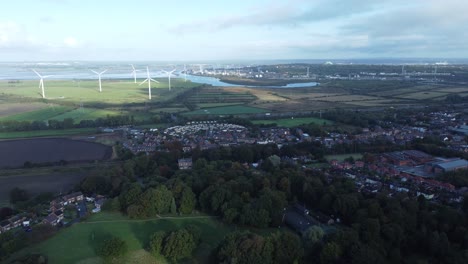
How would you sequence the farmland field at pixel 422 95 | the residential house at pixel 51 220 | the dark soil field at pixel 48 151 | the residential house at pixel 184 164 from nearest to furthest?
the residential house at pixel 51 220 < the residential house at pixel 184 164 < the dark soil field at pixel 48 151 < the farmland field at pixel 422 95

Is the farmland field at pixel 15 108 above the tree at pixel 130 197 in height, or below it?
above

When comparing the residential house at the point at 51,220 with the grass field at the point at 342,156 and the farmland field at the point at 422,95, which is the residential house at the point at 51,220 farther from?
the farmland field at the point at 422,95

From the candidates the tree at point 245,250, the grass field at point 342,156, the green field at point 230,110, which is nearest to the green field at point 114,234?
the tree at point 245,250

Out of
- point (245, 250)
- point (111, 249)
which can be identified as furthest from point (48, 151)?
point (245, 250)

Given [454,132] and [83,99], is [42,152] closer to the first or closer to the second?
[83,99]

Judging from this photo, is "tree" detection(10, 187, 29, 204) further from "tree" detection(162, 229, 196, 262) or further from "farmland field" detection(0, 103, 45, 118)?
"farmland field" detection(0, 103, 45, 118)

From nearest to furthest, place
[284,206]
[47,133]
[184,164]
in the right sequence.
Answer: [284,206], [184,164], [47,133]

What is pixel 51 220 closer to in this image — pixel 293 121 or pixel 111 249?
pixel 111 249
